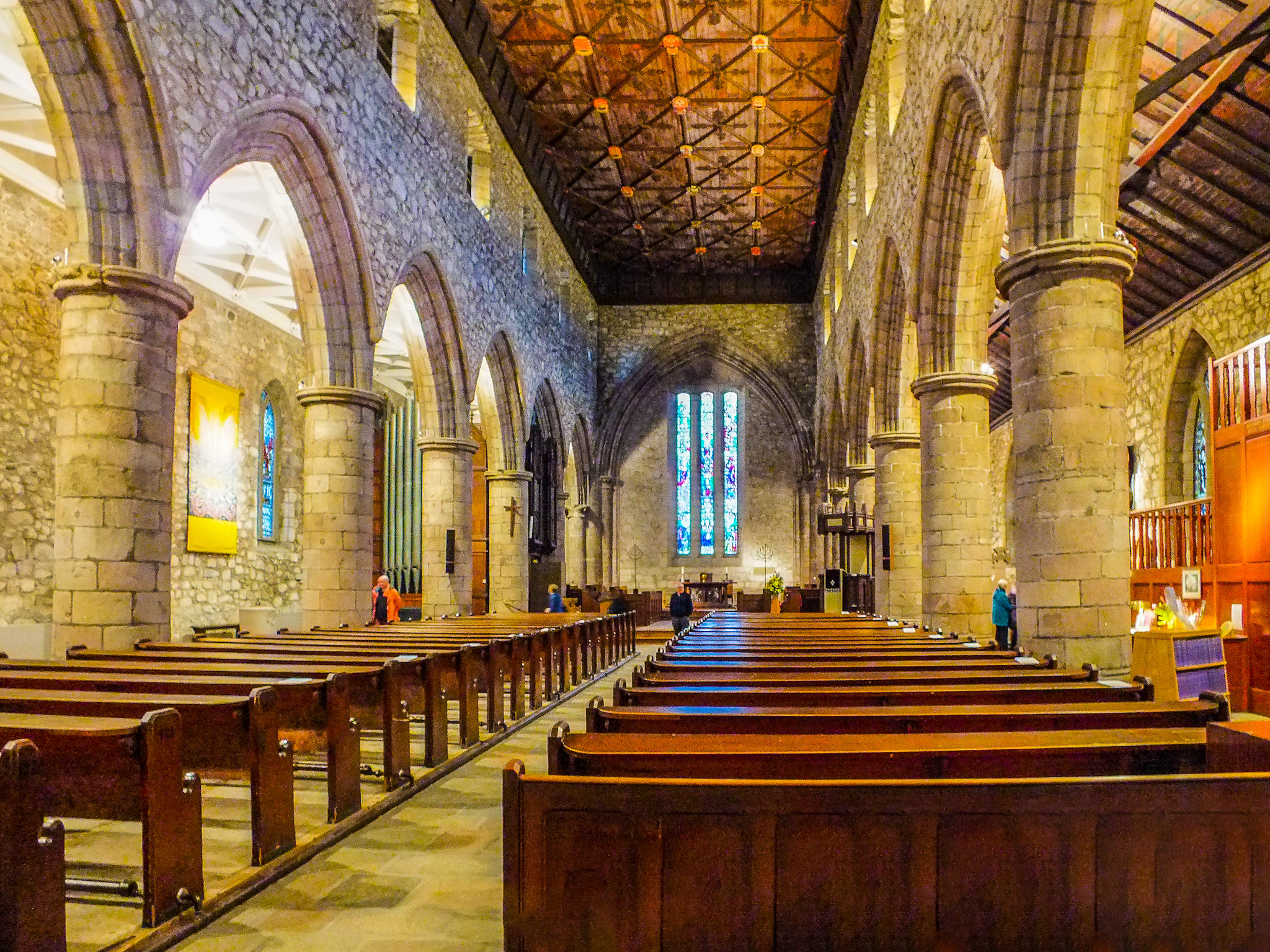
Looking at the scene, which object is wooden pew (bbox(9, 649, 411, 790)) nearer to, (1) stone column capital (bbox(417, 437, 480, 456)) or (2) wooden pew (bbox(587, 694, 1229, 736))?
(2) wooden pew (bbox(587, 694, 1229, 736))

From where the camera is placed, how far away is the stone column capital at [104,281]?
691cm

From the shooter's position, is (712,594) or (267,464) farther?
(712,594)

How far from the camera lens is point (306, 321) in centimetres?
1128

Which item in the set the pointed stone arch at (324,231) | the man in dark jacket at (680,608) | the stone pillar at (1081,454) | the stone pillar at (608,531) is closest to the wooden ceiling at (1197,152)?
the stone pillar at (1081,454)

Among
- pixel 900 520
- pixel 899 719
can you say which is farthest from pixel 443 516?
pixel 899 719

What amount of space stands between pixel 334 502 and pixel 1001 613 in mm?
7874

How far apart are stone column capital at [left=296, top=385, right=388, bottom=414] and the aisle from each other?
697cm

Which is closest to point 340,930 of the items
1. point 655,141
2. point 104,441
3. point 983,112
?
point 104,441

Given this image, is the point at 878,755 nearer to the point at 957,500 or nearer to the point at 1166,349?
the point at 957,500

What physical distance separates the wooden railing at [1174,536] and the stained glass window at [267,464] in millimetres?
13759

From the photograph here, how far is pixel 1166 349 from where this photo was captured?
615 inches

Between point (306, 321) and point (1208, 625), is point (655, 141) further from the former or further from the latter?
point (1208, 625)

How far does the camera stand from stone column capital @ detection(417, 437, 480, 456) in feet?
48.7

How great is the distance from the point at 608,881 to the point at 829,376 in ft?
66.8
